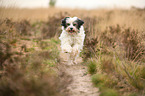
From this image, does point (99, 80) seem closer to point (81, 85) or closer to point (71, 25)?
point (81, 85)

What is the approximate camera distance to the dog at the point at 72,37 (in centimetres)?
425

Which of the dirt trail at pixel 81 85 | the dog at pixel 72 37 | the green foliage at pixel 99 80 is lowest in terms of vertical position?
the dirt trail at pixel 81 85

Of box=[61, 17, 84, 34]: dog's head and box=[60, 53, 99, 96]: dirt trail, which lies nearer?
box=[60, 53, 99, 96]: dirt trail

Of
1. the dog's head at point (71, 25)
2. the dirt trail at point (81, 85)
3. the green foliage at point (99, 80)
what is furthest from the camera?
the dog's head at point (71, 25)

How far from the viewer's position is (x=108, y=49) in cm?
454

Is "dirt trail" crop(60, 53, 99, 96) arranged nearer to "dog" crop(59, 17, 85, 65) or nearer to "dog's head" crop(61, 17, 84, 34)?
"dog" crop(59, 17, 85, 65)

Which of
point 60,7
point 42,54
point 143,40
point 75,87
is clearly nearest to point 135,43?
point 143,40

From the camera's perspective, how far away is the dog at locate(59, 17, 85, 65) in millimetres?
4246

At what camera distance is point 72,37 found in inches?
176

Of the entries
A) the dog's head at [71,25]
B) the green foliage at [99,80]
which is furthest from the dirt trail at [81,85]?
the dog's head at [71,25]

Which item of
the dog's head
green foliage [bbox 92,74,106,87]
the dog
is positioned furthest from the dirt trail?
the dog's head

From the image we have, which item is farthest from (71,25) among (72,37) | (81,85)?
(81,85)

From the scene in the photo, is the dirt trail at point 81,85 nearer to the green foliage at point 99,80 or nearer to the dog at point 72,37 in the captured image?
the green foliage at point 99,80

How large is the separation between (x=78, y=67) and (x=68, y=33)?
42.9 inches
